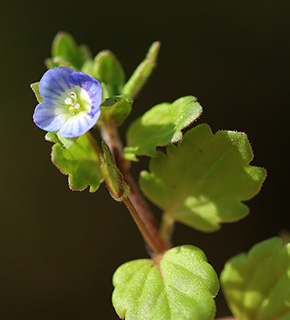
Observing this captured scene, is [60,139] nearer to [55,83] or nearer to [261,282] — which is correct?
[55,83]

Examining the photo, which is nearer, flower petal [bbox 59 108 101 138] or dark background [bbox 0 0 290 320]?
flower petal [bbox 59 108 101 138]

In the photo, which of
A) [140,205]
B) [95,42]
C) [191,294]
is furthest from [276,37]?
[191,294]

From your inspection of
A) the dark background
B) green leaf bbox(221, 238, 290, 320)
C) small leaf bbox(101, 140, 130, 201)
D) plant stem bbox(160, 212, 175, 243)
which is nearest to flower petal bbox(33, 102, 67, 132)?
small leaf bbox(101, 140, 130, 201)

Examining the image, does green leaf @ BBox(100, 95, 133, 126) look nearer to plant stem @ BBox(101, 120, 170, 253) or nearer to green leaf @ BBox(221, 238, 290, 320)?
plant stem @ BBox(101, 120, 170, 253)

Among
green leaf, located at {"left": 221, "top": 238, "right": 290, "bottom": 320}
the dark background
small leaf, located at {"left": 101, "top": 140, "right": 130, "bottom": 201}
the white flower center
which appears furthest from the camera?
the dark background

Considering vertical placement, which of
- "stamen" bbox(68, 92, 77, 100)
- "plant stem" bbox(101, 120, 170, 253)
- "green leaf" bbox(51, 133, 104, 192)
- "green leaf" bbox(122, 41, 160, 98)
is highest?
"stamen" bbox(68, 92, 77, 100)

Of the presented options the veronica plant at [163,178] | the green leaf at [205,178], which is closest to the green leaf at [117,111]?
the veronica plant at [163,178]
